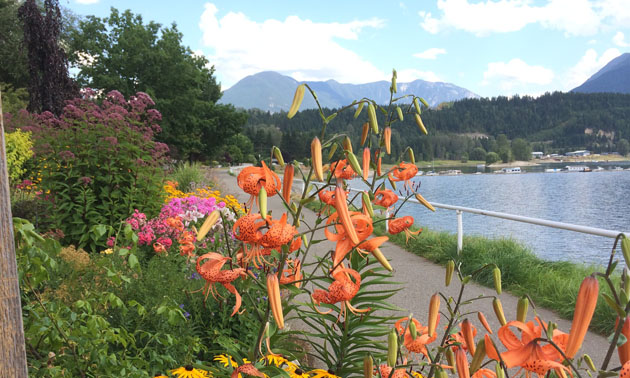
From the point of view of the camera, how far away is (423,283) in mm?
4961

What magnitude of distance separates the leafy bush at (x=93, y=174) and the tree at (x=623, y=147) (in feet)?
362

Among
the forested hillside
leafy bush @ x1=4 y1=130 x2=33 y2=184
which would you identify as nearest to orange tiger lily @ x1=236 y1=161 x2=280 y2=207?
leafy bush @ x1=4 y1=130 x2=33 y2=184

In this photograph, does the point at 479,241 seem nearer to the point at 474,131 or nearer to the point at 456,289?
the point at 456,289

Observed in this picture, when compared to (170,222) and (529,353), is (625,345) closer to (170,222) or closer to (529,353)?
(529,353)

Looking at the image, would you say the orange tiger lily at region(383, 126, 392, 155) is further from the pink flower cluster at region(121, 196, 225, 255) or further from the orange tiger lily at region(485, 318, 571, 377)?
the pink flower cluster at region(121, 196, 225, 255)

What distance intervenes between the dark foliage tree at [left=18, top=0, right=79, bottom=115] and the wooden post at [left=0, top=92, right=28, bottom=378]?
17.0 m

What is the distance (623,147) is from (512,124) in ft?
83.8

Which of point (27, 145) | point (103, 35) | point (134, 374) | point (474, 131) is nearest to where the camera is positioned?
point (134, 374)

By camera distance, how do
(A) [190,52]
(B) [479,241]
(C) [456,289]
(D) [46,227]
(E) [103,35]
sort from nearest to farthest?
(C) [456,289], (D) [46,227], (B) [479,241], (E) [103,35], (A) [190,52]

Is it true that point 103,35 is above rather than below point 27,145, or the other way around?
above

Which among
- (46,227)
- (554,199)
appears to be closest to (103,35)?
(46,227)

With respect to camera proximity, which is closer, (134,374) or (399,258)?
(134,374)

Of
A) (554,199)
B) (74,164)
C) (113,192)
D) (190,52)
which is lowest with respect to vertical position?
(554,199)

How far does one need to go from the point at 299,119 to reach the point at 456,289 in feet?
315
